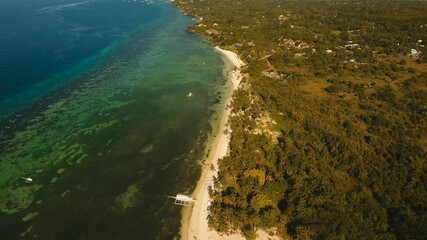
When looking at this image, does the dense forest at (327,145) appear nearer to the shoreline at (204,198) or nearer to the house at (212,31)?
the shoreline at (204,198)

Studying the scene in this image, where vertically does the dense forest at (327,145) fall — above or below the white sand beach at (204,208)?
above

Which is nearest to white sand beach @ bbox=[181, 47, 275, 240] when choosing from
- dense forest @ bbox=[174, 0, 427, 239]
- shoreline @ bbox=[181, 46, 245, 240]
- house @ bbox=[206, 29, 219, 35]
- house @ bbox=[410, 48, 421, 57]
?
shoreline @ bbox=[181, 46, 245, 240]

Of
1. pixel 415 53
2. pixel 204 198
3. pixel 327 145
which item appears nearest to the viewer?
pixel 204 198

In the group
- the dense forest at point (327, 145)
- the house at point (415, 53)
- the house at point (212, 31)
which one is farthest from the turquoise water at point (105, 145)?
the house at point (415, 53)

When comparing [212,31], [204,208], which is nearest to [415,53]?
[212,31]

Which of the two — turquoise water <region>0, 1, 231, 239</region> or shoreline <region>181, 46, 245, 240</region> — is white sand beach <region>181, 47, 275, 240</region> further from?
turquoise water <region>0, 1, 231, 239</region>

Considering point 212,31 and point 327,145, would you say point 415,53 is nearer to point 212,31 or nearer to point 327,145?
point 327,145

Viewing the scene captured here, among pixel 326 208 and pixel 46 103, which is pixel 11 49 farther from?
pixel 326 208
